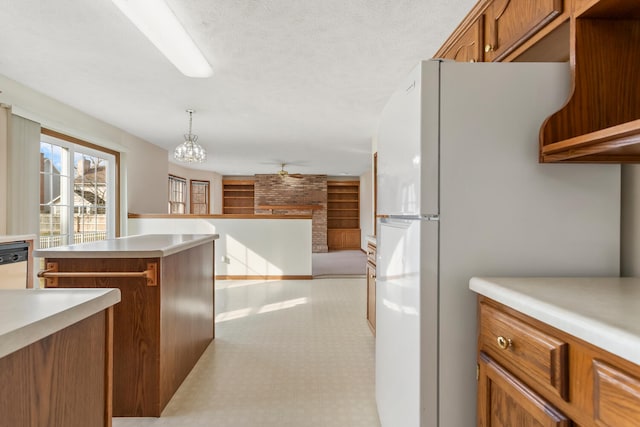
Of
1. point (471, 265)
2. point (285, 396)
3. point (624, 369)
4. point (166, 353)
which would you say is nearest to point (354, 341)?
point (285, 396)

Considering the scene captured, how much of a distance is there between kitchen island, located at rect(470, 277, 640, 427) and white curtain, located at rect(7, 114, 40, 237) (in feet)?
12.7

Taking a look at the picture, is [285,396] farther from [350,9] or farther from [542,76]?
[350,9]

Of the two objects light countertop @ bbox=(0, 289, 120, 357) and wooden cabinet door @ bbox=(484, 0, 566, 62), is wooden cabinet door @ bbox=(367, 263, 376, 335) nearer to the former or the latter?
wooden cabinet door @ bbox=(484, 0, 566, 62)

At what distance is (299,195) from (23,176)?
698 centimetres

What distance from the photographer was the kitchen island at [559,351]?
1.96ft

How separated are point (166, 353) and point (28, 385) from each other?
1345mm

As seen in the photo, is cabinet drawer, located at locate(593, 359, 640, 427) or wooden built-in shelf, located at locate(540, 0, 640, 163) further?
wooden built-in shelf, located at locate(540, 0, 640, 163)

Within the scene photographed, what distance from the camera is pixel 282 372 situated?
2268mm

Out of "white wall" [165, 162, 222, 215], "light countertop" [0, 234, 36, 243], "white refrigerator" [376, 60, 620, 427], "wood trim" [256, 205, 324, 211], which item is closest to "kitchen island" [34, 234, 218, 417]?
"white refrigerator" [376, 60, 620, 427]

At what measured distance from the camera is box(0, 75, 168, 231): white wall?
3.14 metres

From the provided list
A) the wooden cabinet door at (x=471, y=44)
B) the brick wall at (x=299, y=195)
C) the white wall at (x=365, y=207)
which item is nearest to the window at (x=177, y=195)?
the brick wall at (x=299, y=195)

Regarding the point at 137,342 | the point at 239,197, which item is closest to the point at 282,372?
the point at 137,342

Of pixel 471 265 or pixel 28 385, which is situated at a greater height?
pixel 471 265

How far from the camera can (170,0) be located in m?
1.81
